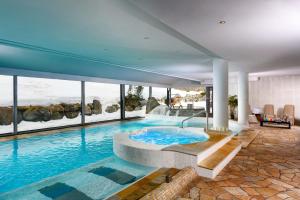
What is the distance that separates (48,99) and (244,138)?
9.48m

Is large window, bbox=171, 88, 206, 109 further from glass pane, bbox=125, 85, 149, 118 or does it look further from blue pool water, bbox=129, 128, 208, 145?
blue pool water, bbox=129, 128, 208, 145

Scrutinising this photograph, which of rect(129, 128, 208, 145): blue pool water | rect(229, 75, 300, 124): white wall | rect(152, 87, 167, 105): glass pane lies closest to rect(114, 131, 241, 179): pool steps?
rect(129, 128, 208, 145): blue pool water

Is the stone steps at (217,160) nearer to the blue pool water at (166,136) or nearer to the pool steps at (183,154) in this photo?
the pool steps at (183,154)

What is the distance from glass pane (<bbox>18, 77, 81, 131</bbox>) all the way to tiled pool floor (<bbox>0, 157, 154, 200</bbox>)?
6.31 m

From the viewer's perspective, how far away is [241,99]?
1002cm

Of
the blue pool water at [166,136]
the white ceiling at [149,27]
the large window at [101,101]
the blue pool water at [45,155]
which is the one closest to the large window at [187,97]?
the large window at [101,101]

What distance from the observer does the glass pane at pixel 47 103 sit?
916 cm

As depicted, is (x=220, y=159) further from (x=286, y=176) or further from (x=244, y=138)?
(x=244, y=138)

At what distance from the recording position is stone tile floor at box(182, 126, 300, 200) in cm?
310

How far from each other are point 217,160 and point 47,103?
933 cm

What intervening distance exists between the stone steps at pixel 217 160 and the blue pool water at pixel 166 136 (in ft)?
4.90

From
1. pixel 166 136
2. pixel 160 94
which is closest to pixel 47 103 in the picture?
pixel 166 136

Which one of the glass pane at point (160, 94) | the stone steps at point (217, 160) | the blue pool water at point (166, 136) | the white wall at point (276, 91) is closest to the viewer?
the stone steps at point (217, 160)

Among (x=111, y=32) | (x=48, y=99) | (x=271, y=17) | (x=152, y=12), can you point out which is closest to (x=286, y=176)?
(x=271, y=17)
